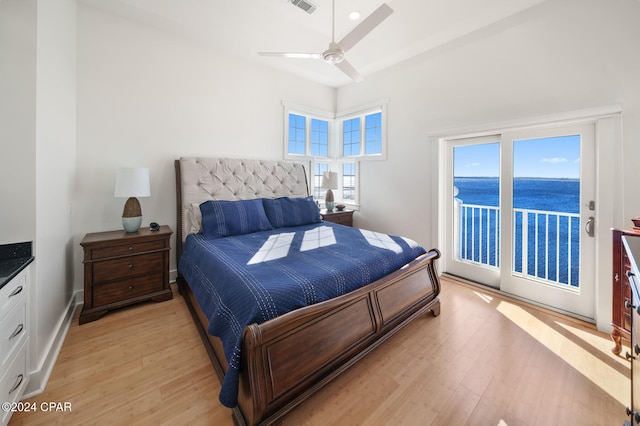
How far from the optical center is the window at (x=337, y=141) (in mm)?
4285

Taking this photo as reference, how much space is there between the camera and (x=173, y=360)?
1.90 metres

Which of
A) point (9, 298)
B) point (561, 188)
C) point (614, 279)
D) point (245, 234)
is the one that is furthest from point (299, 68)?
point (614, 279)

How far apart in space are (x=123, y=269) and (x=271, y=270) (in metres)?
1.81

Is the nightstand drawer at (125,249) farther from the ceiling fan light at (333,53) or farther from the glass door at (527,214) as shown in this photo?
the glass door at (527,214)

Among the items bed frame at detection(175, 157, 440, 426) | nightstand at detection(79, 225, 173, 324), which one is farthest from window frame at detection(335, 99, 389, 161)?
nightstand at detection(79, 225, 173, 324)

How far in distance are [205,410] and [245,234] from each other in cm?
169

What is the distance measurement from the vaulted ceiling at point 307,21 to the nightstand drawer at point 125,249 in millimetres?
2440

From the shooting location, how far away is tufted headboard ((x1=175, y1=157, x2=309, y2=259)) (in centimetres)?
310

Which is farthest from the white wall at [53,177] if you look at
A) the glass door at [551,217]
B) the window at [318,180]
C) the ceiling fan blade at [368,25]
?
the glass door at [551,217]

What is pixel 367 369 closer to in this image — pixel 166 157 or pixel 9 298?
pixel 9 298

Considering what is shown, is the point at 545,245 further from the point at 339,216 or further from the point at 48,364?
the point at 48,364

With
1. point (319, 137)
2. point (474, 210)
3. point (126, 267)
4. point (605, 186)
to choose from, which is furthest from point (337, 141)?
point (126, 267)

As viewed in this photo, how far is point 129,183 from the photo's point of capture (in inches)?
102

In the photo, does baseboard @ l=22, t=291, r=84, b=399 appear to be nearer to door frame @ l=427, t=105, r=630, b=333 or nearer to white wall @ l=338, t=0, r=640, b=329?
white wall @ l=338, t=0, r=640, b=329
